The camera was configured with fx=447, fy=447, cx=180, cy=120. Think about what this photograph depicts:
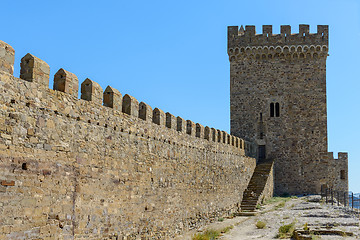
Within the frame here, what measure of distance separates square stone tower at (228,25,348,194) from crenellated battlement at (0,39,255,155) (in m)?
9.98

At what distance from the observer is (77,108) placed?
780 cm

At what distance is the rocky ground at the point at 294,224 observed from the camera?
11.0 m

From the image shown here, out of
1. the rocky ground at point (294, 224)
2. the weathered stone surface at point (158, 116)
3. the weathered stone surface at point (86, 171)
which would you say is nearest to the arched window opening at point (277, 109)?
the rocky ground at point (294, 224)

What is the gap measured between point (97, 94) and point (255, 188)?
43.4 ft

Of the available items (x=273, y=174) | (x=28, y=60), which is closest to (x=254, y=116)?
(x=273, y=174)

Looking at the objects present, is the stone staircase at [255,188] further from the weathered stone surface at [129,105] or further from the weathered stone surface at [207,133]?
the weathered stone surface at [129,105]

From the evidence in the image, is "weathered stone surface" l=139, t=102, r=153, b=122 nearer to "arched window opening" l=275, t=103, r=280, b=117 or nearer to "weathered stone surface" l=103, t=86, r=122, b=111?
"weathered stone surface" l=103, t=86, r=122, b=111

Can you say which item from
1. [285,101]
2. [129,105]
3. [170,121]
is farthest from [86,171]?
[285,101]

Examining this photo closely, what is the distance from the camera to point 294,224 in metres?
12.8

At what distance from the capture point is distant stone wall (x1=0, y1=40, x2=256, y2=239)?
6359mm

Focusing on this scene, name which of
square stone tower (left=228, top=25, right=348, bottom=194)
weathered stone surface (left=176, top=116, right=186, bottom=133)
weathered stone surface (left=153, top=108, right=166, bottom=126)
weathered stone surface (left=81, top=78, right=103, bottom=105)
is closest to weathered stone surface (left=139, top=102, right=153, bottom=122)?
weathered stone surface (left=153, top=108, right=166, bottom=126)

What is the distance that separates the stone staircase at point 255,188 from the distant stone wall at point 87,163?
5.53 metres

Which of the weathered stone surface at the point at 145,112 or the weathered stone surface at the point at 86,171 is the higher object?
the weathered stone surface at the point at 145,112

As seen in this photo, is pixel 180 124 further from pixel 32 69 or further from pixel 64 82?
pixel 32 69
